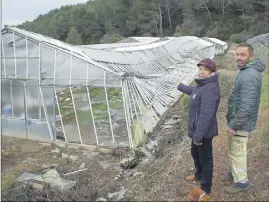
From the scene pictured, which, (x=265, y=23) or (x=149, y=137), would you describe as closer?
(x=149, y=137)

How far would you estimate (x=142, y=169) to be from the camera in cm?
901

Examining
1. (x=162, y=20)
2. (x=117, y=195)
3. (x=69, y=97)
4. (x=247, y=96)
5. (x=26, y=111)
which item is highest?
(x=162, y=20)

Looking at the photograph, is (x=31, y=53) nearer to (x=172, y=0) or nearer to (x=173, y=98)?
(x=173, y=98)

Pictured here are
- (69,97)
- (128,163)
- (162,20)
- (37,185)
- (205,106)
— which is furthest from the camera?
(162,20)

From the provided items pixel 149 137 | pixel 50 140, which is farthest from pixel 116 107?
pixel 50 140

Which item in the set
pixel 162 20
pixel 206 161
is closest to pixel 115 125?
pixel 206 161

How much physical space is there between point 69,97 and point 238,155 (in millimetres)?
7267

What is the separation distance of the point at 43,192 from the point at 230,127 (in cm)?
405

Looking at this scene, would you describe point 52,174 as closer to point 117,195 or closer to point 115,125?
point 117,195

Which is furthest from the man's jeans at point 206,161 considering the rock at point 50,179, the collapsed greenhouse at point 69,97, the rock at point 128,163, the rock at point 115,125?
the rock at point 115,125

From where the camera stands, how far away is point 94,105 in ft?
38.1

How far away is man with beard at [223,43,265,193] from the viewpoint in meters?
5.56

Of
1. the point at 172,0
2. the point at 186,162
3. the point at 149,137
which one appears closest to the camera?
the point at 186,162

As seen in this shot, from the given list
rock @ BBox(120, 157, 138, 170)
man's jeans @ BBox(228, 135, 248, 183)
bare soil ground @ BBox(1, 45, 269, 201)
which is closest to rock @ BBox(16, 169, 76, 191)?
bare soil ground @ BBox(1, 45, 269, 201)
